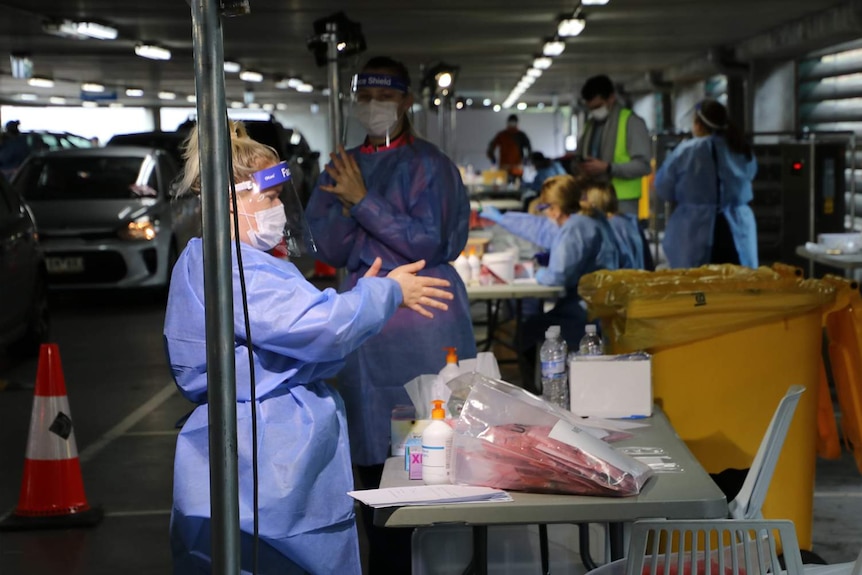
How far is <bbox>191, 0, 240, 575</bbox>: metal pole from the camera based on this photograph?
2586mm

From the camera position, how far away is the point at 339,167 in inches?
196

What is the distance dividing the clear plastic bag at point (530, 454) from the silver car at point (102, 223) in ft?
31.5

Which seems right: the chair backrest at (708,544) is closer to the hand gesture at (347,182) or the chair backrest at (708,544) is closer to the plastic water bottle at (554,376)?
the plastic water bottle at (554,376)

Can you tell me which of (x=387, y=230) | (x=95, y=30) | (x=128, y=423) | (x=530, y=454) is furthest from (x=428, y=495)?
(x=95, y=30)

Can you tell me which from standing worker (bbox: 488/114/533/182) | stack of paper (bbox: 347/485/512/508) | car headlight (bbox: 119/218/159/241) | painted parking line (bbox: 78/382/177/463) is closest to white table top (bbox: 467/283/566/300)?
painted parking line (bbox: 78/382/177/463)

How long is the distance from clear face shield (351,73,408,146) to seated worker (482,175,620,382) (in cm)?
280

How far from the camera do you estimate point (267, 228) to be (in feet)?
11.3

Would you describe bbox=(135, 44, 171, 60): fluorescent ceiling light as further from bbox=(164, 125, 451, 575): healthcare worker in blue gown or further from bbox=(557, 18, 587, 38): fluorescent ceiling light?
bbox=(164, 125, 451, 575): healthcare worker in blue gown

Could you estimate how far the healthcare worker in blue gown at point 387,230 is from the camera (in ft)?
16.1

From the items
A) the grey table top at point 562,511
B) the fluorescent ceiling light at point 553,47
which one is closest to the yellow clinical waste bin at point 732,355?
the grey table top at point 562,511

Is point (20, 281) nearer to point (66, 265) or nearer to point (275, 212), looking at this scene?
point (66, 265)

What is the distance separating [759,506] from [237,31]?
43.9 feet

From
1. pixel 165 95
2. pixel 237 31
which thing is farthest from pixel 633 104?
pixel 237 31

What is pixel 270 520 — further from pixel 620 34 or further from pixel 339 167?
pixel 620 34
